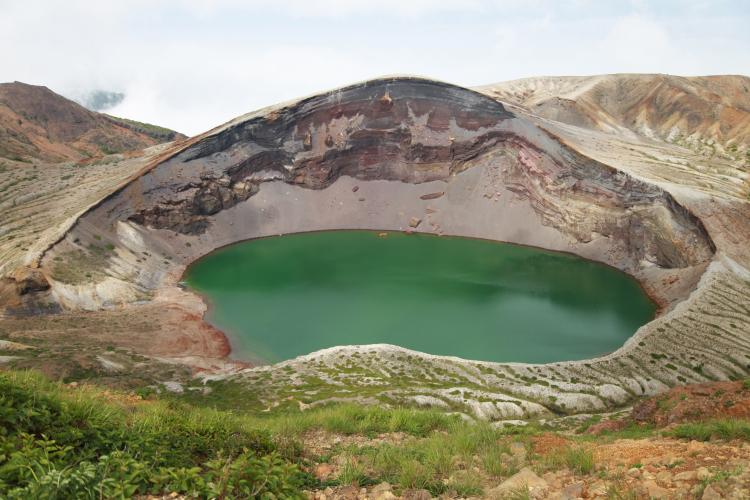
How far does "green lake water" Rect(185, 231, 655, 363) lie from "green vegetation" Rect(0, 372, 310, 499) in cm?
2145

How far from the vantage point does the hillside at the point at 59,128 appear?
79.4m

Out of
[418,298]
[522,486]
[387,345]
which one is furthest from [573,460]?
[418,298]

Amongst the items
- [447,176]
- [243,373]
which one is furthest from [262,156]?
[243,373]

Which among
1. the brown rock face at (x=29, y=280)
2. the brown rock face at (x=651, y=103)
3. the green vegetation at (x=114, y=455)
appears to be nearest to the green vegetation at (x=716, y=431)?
the green vegetation at (x=114, y=455)

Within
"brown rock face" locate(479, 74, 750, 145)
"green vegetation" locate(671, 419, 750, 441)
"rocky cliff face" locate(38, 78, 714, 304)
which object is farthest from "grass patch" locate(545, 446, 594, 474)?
"brown rock face" locate(479, 74, 750, 145)

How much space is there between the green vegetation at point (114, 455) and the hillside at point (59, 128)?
262 feet

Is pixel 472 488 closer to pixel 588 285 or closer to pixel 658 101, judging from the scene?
pixel 588 285

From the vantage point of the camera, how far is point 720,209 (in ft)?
130

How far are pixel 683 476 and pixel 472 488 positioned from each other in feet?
9.63

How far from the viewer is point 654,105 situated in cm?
7981

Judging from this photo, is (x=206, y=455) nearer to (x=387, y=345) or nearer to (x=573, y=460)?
(x=573, y=460)

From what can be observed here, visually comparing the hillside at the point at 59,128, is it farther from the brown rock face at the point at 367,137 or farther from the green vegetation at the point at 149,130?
the brown rock face at the point at 367,137

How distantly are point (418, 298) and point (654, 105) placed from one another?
213 ft

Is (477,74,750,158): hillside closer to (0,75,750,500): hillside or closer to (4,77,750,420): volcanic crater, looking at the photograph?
(0,75,750,500): hillside
